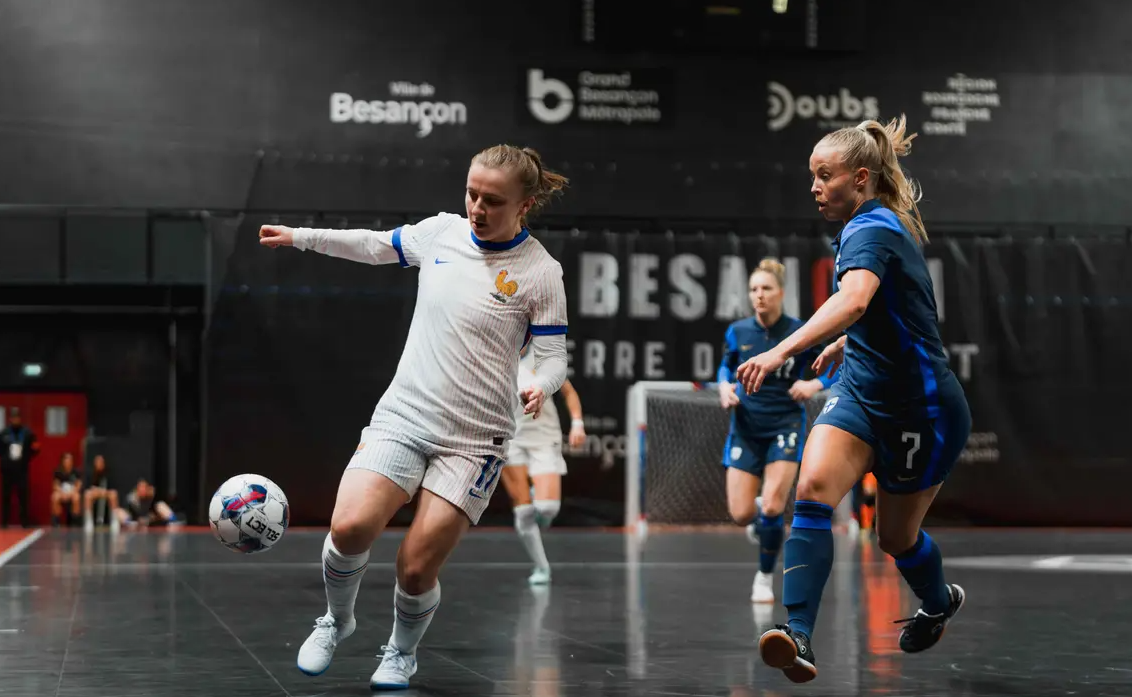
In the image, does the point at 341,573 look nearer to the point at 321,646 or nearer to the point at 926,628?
the point at 321,646

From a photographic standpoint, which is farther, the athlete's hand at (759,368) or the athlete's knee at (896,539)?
the athlete's knee at (896,539)

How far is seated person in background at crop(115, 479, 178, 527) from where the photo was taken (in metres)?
15.6

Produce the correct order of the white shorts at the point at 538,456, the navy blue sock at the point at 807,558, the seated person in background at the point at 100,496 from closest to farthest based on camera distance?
the navy blue sock at the point at 807,558
the white shorts at the point at 538,456
the seated person in background at the point at 100,496

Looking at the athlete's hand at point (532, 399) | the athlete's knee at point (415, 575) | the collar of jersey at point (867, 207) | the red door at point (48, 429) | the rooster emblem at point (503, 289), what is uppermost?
the collar of jersey at point (867, 207)

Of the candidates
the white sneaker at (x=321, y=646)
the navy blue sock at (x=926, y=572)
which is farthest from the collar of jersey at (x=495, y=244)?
the navy blue sock at (x=926, y=572)

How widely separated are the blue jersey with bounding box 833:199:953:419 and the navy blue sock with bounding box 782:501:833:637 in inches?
15.5

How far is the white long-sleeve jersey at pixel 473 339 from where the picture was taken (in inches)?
173

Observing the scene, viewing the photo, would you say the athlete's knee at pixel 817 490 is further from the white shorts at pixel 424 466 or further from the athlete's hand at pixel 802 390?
the athlete's hand at pixel 802 390

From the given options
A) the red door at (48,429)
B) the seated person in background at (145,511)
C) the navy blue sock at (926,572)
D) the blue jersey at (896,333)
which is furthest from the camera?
the red door at (48,429)

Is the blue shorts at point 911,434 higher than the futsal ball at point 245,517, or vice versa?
the blue shorts at point 911,434

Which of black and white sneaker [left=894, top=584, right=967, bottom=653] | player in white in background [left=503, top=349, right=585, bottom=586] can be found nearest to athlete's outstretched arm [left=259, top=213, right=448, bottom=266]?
black and white sneaker [left=894, top=584, right=967, bottom=653]

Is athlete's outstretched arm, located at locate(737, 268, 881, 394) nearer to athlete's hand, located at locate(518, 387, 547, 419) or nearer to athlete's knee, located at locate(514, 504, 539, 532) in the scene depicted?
athlete's hand, located at locate(518, 387, 547, 419)

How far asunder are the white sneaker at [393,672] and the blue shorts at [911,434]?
1608mm

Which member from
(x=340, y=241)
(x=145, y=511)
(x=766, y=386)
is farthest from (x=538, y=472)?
(x=145, y=511)
